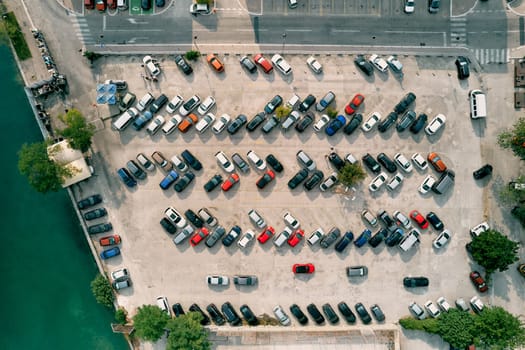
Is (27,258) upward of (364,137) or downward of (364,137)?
downward

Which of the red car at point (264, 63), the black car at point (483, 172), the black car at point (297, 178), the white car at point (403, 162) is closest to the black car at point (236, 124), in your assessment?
the red car at point (264, 63)

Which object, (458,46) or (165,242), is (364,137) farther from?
(165,242)

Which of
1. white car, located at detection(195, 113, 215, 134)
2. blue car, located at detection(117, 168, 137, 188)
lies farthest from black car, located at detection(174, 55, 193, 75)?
blue car, located at detection(117, 168, 137, 188)

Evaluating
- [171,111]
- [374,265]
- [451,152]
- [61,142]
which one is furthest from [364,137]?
[61,142]

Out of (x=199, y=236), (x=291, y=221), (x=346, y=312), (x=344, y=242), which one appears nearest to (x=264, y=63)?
(x=291, y=221)

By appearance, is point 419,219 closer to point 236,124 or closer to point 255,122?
point 255,122

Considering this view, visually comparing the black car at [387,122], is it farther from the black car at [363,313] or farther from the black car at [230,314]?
the black car at [230,314]
